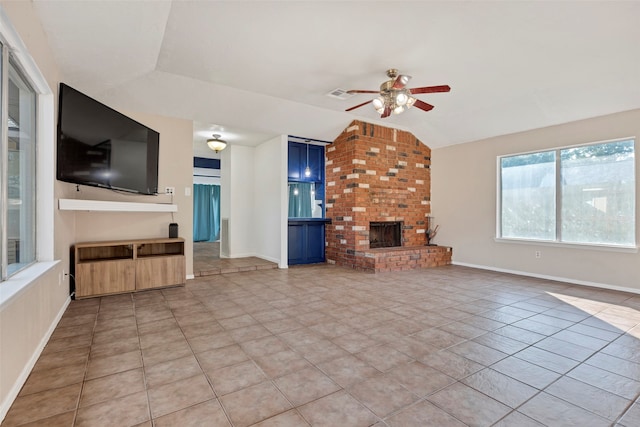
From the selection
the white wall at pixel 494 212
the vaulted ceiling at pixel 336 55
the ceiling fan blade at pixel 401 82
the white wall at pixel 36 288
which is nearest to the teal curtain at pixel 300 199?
the vaulted ceiling at pixel 336 55

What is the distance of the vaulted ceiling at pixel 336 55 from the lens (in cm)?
264

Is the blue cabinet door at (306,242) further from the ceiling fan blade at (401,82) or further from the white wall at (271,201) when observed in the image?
the ceiling fan blade at (401,82)

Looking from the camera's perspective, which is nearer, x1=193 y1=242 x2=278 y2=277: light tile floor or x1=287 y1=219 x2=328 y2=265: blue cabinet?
x1=193 y1=242 x2=278 y2=277: light tile floor

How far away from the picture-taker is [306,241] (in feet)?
19.9

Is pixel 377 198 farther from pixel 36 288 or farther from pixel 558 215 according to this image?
pixel 36 288

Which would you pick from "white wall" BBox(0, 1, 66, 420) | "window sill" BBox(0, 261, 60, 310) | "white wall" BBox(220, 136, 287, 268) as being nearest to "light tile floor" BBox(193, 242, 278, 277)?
"white wall" BBox(220, 136, 287, 268)

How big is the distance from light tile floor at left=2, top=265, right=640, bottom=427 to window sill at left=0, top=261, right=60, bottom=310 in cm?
59

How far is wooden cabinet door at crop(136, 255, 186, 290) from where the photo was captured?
153 inches

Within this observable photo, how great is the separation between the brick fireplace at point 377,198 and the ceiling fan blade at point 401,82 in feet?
7.04

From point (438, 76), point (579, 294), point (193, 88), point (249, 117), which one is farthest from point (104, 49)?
point (579, 294)

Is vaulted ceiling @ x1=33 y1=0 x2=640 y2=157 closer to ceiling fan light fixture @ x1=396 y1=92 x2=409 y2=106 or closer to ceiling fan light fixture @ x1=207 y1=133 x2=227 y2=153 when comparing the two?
ceiling fan light fixture @ x1=396 y1=92 x2=409 y2=106

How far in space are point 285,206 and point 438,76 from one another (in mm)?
3135

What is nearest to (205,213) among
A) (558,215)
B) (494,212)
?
(494,212)

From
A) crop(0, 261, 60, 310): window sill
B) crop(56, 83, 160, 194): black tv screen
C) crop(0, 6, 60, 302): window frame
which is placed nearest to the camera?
crop(0, 261, 60, 310): window sill
